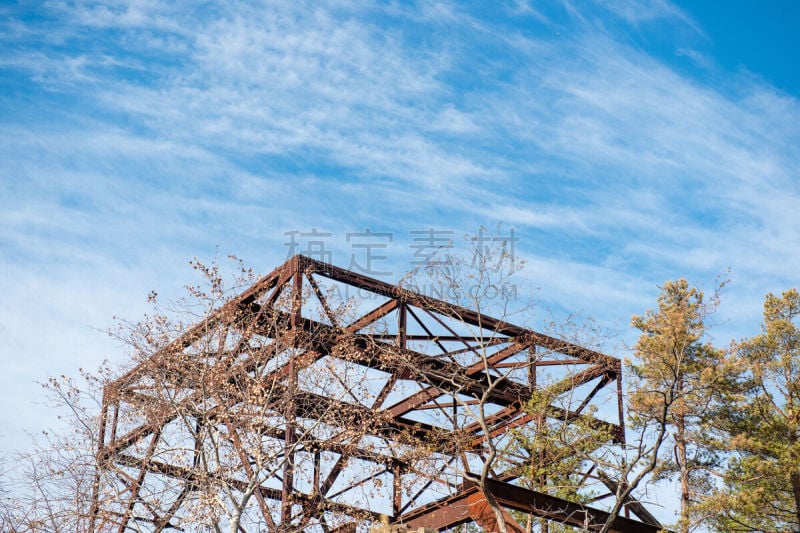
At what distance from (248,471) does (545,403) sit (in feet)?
26.0

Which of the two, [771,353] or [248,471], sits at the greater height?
[771,353]

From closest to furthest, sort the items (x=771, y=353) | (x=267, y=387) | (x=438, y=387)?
(x=267, y=387), (x=438, y=387), (x=771, y=353)

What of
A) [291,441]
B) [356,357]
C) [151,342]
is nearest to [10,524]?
[151,342]

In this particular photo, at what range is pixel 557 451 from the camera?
22266 millimetres

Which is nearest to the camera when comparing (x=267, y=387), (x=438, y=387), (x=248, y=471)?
(x=248, y=471)

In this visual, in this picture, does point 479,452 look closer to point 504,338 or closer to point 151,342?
point 504,338

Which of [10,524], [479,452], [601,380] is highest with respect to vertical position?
[601,380]

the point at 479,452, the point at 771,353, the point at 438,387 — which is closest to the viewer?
the point at 438,387

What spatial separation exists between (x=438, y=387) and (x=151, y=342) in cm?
697

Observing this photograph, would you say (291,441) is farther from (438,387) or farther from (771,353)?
(771,353)

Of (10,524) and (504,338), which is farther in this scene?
(504,338)

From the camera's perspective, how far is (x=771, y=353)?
85.0 ft

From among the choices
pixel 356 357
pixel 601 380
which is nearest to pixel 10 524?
pixel 356 357

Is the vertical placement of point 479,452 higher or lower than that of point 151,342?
lower
